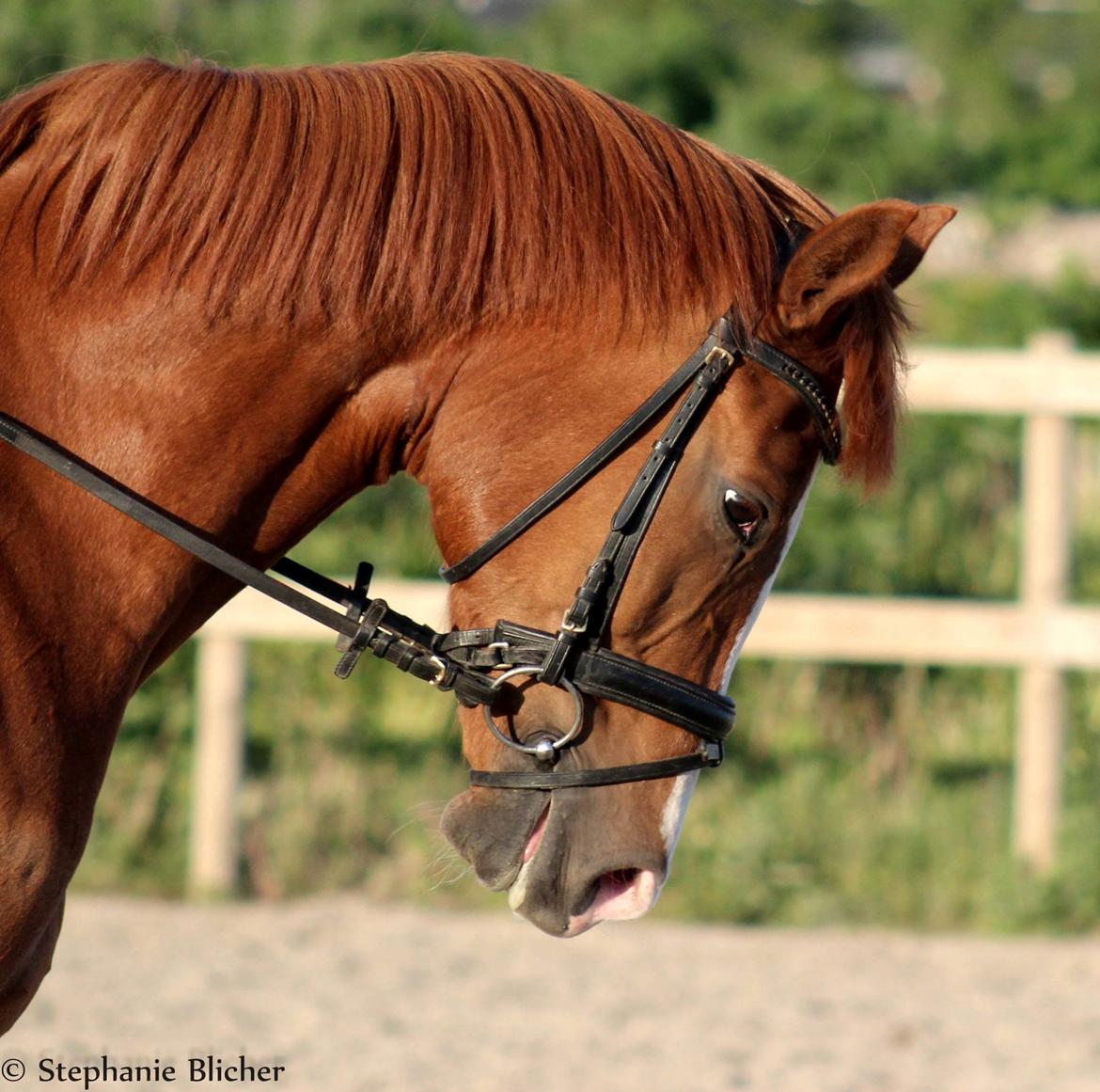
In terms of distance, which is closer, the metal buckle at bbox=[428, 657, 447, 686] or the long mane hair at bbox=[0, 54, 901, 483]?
the long mane hair at bbox=[0, 54, 901, 483]

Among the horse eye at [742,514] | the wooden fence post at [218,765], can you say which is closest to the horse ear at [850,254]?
the horse eye at [742,514]

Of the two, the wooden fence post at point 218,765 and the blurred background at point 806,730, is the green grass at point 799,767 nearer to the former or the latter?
the blurred background at point 806,730

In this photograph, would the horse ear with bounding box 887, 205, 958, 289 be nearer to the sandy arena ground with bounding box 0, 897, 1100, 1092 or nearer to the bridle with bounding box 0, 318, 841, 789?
the bridle with bounding box 0, 318, 841, 789

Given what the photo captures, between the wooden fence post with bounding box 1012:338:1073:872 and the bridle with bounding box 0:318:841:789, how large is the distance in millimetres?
3517

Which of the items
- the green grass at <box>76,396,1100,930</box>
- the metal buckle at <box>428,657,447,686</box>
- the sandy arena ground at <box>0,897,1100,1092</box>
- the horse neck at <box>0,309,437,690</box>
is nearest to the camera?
the horse neck at <box>0,309,437,690</box>

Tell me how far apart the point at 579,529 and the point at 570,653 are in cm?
17

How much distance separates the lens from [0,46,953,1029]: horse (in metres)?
1.84

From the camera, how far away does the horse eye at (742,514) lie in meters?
1.93

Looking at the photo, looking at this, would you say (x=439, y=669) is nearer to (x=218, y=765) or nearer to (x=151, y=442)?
(x=151, y=442)

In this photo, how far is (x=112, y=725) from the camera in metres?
1.91

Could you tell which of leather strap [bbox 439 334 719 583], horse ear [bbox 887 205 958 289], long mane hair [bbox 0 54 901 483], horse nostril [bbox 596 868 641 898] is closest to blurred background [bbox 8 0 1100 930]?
horse ear [bbox 887 205 958 289]

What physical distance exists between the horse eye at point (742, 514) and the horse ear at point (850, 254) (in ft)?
0.83

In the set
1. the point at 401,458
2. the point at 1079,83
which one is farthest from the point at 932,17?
the point at 401,458

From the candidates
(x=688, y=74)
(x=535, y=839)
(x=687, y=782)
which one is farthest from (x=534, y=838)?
(x=688, y=74)
